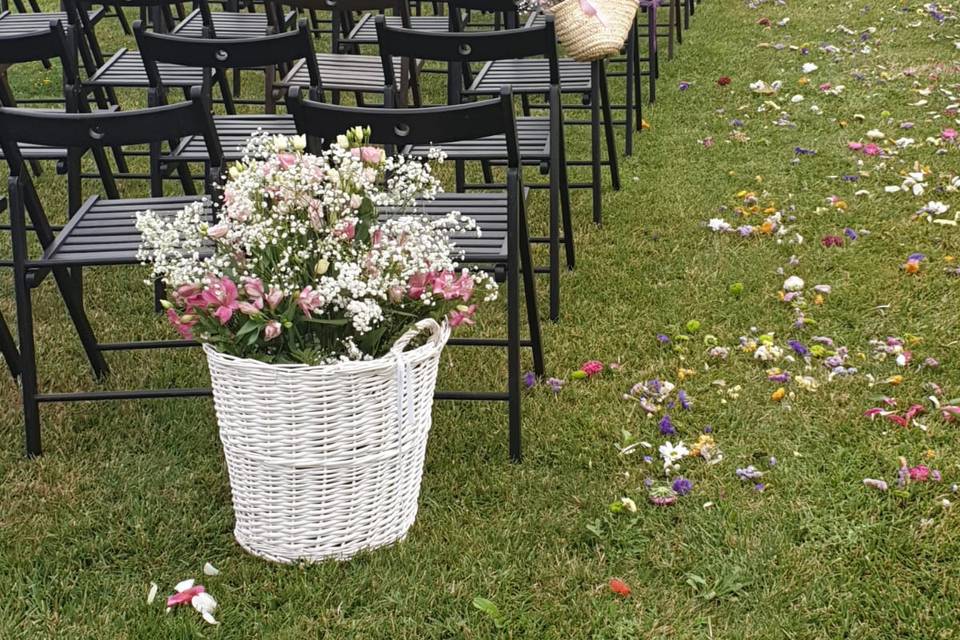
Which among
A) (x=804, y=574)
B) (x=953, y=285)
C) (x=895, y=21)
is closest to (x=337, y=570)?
(x=804, y=574)

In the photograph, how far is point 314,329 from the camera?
8.14 feet

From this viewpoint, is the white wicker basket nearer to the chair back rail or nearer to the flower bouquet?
the flower bouquet

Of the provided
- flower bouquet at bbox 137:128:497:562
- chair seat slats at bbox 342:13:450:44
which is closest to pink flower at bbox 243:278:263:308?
flower bouquet at bbox 137:128:497:562

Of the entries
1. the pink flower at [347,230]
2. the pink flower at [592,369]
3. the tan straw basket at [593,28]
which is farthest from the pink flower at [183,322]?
the tan straw basket at [593,28]

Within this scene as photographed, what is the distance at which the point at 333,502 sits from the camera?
101 inches

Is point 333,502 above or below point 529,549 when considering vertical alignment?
above

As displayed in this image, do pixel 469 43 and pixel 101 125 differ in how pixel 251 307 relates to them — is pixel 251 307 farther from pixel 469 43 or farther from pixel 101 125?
pixel 469 43

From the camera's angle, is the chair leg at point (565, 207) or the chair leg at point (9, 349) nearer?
the chair leg at point (9, 349)

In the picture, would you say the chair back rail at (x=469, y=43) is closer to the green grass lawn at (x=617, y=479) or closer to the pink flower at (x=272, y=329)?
the green grass lawn at (x=617, y=479)

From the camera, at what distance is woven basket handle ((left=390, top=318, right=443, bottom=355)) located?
8.02 feet

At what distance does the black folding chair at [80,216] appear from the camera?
2.76 meters

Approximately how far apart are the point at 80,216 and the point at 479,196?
122cm

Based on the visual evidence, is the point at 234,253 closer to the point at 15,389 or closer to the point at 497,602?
the point at 497,602

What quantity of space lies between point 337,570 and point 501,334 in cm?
129
